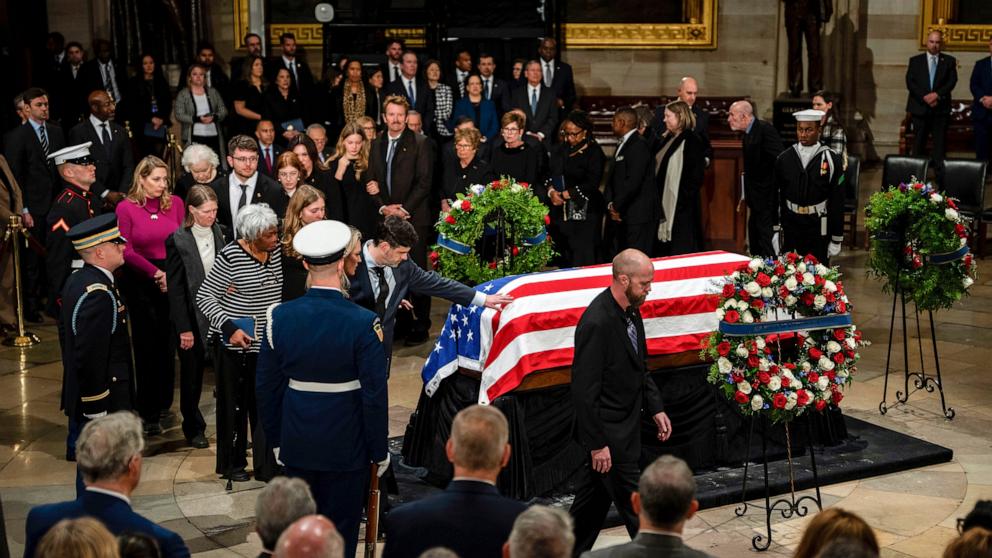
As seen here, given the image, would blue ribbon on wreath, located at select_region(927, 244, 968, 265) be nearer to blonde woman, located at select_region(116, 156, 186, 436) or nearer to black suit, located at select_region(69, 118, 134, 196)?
blonde woman, located at select_region(116, 156, 186, 436)

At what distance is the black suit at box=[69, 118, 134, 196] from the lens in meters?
11.3

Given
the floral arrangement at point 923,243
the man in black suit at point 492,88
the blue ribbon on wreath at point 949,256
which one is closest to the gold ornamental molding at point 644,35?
the man in black suit at point 492,88

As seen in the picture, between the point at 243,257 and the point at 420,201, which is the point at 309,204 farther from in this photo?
the point at 420,201

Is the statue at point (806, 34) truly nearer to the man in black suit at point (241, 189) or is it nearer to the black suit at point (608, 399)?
the man in black suit at point (241, 189)

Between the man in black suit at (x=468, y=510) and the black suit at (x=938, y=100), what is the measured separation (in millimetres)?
12591

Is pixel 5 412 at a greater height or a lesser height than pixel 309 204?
lesser

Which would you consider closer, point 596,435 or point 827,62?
point 596,435

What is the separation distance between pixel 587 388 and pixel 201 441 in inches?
127

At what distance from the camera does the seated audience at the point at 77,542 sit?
10.9ft

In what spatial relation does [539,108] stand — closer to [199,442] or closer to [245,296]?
[199,442]

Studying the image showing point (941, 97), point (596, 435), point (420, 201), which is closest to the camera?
point (596, 435)

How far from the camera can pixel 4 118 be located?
15.7 metres

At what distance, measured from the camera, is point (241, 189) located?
8625mm

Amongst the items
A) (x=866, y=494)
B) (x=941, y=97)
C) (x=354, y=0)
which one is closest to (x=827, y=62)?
(x=941, y=97)
